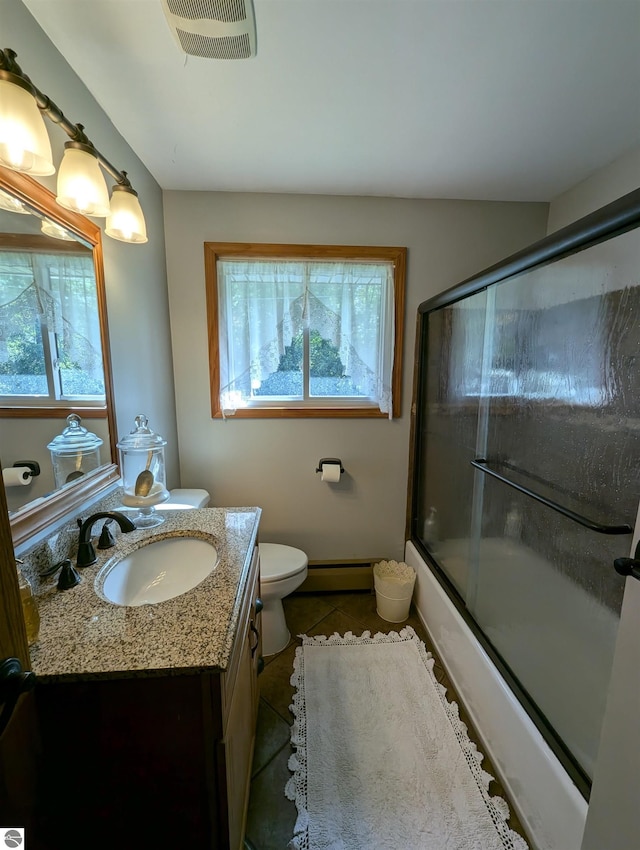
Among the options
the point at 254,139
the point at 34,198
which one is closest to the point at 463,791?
the point at 34,198

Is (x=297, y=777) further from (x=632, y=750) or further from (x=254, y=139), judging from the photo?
(x=254, y=139)

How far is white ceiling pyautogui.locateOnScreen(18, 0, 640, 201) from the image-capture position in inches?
38.9

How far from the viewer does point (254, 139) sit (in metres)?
1.48

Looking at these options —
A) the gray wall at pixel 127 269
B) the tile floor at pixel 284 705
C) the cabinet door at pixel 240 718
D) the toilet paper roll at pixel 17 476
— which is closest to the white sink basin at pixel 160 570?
the cabinet door at pixel 240 718

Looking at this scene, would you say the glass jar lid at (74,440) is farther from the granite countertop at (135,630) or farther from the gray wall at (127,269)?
the granite countertop at (135,630)

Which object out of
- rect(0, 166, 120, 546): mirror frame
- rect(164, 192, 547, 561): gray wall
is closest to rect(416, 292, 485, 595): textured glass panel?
rect(164, 192, 547, 561): gray wall

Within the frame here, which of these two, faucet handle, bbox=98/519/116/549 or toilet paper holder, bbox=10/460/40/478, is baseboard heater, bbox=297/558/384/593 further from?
toilet paper holder, bbox=10/460/40/478

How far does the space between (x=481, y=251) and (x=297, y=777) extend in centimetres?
262

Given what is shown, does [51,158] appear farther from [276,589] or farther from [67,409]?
[276,589]

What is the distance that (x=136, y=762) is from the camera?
2.31 feet

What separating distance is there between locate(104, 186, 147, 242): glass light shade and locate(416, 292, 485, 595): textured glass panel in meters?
1.41

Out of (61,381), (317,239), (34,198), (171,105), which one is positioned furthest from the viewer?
(317,239)

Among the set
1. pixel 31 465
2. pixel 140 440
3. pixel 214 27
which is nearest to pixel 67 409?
pixel 31 465

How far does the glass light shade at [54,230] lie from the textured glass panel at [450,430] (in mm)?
1594
